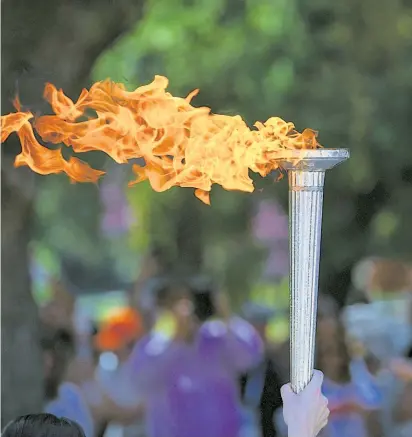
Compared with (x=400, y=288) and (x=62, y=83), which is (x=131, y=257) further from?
(x=400, y=288)

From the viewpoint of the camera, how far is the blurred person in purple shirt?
1.46 meters

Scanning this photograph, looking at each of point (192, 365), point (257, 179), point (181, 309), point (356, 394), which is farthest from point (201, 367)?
point (257, 179)

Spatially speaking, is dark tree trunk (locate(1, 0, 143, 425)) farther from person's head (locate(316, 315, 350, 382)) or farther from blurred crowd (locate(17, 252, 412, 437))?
person's head (locate(316, 315, 350, 382))

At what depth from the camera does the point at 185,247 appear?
1469mm

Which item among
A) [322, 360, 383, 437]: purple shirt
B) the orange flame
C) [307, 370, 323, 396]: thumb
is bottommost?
[322, 360, 383, 437]: purple shirt

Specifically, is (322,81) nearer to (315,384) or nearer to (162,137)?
(162,137)

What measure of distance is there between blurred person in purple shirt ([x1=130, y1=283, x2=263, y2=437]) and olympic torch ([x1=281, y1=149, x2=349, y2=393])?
17 cm

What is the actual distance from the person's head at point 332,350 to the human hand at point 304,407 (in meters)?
0.08

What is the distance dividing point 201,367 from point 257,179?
479mm

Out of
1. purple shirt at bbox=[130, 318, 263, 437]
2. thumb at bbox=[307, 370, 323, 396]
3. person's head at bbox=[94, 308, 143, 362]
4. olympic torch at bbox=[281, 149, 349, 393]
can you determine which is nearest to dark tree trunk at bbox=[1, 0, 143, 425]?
person's head at bbox=[94, 308, 143, 362]

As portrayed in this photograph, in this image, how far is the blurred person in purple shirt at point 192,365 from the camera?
146 cm

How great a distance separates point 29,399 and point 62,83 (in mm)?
799

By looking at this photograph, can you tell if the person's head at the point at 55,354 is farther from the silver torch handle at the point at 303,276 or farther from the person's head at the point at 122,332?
the silver torch handle at the point at 303,276

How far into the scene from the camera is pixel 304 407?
52.6 inches
